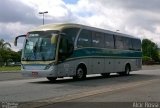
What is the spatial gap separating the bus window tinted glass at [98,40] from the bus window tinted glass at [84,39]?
26.1 inches

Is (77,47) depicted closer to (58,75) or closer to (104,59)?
(58,75)

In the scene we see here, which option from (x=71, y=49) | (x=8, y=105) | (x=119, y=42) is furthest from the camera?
(x=119, y=42)

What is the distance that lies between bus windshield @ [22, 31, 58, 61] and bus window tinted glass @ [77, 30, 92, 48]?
7.86 ft

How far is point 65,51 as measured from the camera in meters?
23.9

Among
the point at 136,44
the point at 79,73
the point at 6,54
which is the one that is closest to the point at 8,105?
the point at 79,73

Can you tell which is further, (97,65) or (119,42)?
(119,42)

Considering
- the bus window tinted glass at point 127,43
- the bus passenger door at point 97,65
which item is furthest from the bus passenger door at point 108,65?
the bus window tinted glass at point 127,43

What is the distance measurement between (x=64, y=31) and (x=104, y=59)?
20.3ft

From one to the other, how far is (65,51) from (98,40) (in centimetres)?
476

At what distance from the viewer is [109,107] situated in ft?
40.2

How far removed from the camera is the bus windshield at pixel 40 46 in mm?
23203

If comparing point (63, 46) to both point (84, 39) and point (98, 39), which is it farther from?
point (98, 39)

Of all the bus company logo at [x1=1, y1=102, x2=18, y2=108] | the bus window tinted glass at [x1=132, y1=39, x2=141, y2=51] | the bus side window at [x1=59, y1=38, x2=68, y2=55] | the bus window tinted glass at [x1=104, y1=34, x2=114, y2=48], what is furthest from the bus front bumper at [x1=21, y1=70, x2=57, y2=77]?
the bus window tinted glass at [x1=132, y1=39, x2=141, y2=51]

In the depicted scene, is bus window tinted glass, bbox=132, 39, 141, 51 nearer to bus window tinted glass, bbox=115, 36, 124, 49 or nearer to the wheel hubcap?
bus window tinted glass, bbox=115, 36, 124, 49
